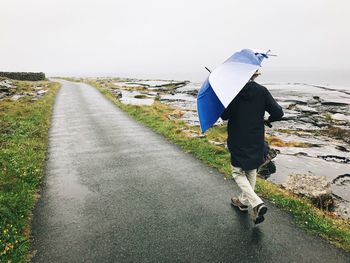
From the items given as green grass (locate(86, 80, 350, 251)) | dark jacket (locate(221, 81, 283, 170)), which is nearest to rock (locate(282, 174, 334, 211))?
green grass (locate(86, 80, 350, 251))

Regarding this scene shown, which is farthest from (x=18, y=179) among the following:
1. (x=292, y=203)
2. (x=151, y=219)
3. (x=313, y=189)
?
(x=313, y=189)

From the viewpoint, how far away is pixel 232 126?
19.3 feet

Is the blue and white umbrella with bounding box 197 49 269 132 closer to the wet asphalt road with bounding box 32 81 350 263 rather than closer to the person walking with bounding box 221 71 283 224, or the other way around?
the person walking with bounding box 221 71 283 224

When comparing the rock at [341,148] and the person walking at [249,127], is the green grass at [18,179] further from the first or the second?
the rock at [341,148]

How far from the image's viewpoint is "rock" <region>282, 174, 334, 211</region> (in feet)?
27.6

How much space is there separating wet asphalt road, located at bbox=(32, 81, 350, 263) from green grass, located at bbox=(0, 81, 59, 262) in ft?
0.85

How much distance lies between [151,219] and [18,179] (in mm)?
4463

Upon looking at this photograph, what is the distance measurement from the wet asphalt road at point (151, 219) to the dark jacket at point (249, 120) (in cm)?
142

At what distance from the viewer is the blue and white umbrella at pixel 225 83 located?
5.33 metres

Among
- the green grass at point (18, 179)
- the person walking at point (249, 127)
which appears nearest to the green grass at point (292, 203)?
the person walking at point (249, 127)

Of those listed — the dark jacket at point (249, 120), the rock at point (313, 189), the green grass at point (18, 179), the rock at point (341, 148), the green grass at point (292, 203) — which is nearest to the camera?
the dark jacket at point (249, 120)

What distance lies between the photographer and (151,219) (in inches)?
262

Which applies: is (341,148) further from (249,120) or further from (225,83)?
(225,83)

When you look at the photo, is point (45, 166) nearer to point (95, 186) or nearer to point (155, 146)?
point (95, 186)
